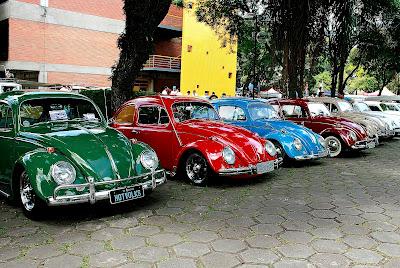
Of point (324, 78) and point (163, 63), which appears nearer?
point (163, 63)

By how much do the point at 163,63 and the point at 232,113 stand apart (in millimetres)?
21624

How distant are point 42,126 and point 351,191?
5010mm

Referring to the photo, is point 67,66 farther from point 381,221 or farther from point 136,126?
point 381,221

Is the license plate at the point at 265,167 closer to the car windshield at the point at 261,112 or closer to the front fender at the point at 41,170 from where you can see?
the car windshield at the point at 261,112

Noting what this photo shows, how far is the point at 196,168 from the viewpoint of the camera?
263 inches

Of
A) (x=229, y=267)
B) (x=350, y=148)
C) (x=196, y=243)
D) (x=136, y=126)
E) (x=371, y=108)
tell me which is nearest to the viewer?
(x=229, y=267)

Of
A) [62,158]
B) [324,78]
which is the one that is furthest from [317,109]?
[324,78]

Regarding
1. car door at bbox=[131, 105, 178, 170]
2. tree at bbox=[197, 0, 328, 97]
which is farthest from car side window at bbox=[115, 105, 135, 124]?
tree at bbox=[197, 0, 328, 97]

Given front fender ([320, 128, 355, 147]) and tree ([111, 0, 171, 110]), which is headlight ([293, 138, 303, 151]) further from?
tree ([111, 0, 171, 110])

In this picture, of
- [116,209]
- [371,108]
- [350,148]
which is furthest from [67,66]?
[116,209]

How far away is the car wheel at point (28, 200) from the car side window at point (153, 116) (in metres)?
2.85

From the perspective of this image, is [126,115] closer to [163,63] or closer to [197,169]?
[197,169]

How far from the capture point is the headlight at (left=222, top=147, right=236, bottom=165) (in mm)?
6273

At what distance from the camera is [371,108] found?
53.7 feet
